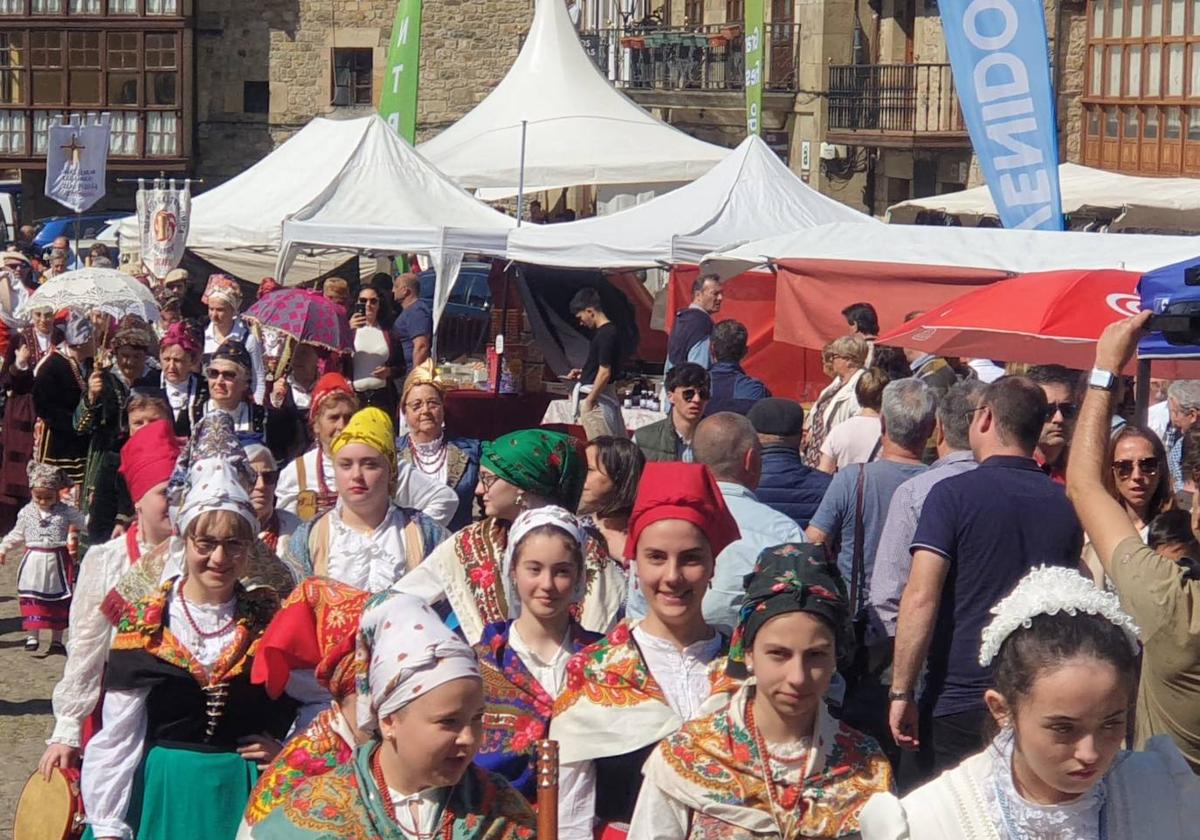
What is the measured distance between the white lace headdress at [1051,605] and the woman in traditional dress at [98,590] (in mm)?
2564

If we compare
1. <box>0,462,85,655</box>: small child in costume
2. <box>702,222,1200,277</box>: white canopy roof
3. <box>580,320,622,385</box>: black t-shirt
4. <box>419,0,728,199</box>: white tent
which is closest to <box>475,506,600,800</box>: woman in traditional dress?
<box>702,222,1200,277</box>: white canopy roof

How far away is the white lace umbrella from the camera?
38.8ft

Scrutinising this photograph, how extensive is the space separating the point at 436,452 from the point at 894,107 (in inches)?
891

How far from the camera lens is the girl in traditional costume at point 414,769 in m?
3.20

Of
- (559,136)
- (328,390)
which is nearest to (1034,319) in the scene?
(328,390)

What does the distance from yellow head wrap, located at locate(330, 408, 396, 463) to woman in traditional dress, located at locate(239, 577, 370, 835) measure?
1397 mm

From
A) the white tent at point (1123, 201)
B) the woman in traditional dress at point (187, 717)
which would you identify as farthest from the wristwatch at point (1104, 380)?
the white tent at point (1123, 201)

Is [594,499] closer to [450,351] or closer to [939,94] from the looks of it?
[450,351]

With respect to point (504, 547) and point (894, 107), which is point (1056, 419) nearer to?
point (504, 547)

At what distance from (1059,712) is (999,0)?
8077 millimetres

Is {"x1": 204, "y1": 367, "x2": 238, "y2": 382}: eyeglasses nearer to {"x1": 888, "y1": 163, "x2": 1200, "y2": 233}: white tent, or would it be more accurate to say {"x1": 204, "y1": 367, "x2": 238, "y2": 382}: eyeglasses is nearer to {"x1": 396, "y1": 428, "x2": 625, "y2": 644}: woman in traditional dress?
{"x1": 396, "y1": 428, "x2": 625, "y2": 644}: woman in traditional dress

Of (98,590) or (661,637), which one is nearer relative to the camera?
(661,637)

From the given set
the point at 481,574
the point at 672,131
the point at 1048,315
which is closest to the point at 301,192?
the point at 672,131

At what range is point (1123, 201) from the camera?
17094 mm
